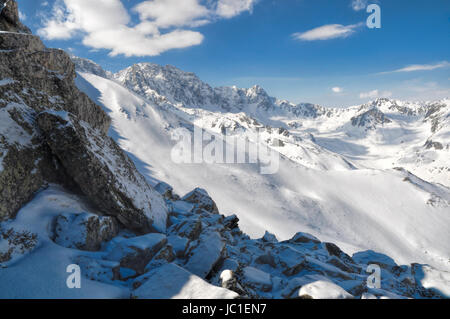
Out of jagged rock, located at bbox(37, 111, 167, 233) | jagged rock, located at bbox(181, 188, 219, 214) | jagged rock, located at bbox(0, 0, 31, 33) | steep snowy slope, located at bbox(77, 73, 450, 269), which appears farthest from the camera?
steep snowy slope, located at bbox(77, 73, 450, 269)

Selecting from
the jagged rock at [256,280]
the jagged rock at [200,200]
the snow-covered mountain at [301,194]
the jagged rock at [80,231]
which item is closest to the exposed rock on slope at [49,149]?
the jagged rock at [80,231]

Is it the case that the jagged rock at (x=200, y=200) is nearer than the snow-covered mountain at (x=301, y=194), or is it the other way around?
the jagged rock at (x=200, y=200)

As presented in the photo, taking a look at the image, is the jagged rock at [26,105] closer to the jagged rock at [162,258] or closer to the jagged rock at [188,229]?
the jagged rock at [162,258]

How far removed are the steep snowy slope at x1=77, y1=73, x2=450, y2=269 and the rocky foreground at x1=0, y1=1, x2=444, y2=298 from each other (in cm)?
2404

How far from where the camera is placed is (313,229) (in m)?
42.4

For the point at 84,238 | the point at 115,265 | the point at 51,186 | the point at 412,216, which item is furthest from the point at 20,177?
the point at 412,216

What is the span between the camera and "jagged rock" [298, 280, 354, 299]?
20.6 ft

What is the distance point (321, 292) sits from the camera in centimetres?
643

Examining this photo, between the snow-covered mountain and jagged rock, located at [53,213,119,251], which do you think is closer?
jagged rock, located at [53,213,119,251]

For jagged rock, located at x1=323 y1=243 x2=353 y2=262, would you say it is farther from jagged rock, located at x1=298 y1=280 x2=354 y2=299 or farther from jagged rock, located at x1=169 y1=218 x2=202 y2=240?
jagged rock, located at x1=298 y1=280 x2=354 y2=299

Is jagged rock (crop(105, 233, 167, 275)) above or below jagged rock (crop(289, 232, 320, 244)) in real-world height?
above

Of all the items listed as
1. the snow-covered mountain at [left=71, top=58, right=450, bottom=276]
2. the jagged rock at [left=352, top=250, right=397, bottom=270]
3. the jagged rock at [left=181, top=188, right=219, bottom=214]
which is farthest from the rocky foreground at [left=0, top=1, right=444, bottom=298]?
the snow-covered mountain at [left=71, top=58, right=450, bottom=276]

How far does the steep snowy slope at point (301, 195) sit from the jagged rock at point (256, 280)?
25.4 metres

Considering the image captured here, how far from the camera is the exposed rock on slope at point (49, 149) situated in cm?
779
